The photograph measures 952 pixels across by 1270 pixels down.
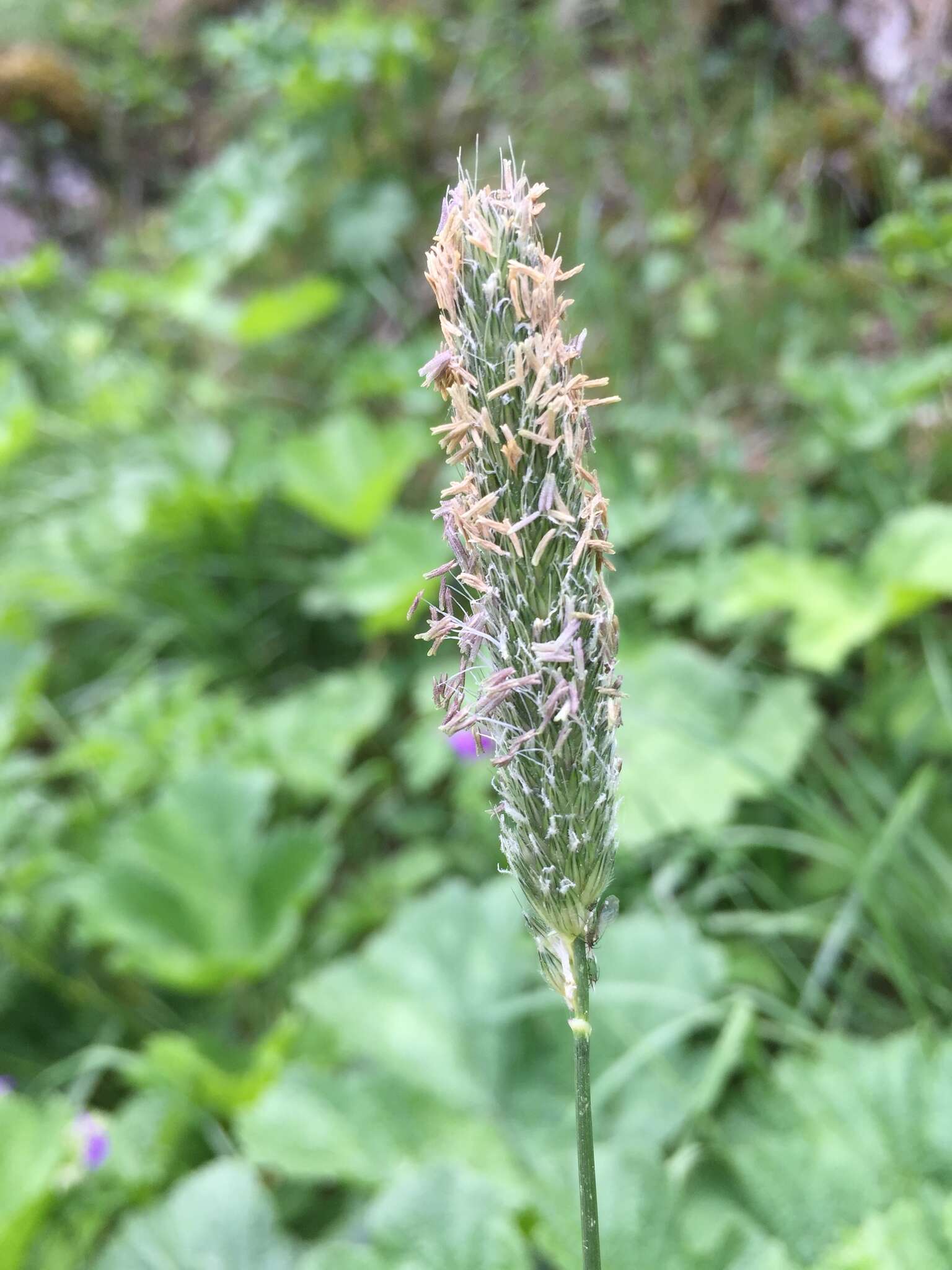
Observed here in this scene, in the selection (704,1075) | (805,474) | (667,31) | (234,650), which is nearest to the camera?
(704,1075)

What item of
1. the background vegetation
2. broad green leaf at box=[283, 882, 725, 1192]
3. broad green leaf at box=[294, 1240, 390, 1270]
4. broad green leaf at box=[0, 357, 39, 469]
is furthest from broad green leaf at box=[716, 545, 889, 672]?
broad green leaf at box=[0, 357, 39, 469]

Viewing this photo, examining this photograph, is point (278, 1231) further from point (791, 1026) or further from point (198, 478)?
point (198, 478)

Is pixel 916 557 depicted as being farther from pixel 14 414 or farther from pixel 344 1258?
pixel 14 414

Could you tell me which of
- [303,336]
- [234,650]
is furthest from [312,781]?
[303,336]

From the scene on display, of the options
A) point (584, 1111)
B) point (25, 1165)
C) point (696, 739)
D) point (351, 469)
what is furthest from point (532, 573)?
point (351, 469)

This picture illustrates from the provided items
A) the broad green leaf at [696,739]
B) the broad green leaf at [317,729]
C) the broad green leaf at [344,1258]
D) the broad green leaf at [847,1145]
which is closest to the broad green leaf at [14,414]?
the broad green leaf at [317,729]
